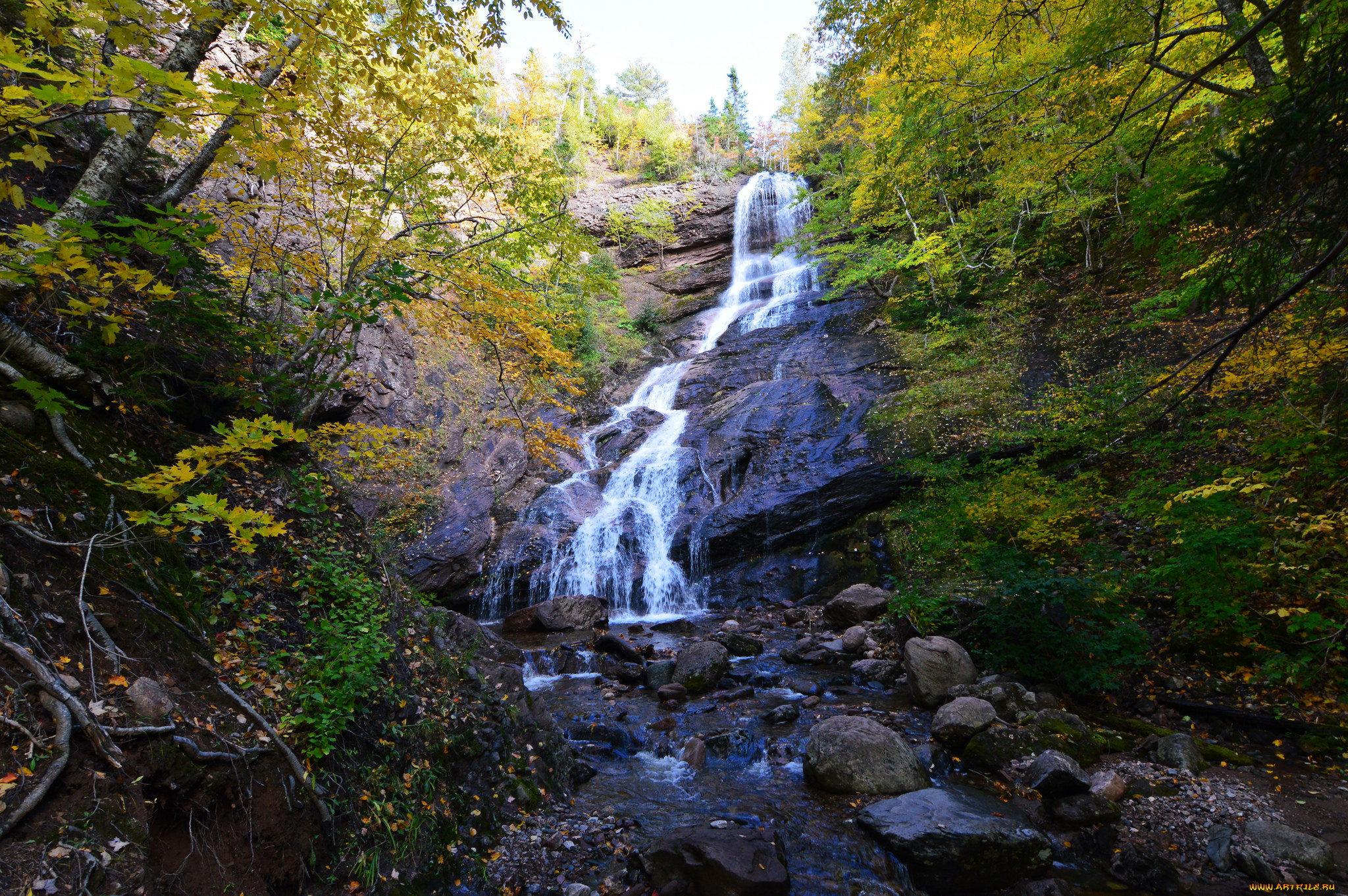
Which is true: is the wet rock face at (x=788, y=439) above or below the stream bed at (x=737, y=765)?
above

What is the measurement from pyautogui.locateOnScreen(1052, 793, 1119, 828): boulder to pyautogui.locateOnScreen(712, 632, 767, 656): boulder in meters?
4.80

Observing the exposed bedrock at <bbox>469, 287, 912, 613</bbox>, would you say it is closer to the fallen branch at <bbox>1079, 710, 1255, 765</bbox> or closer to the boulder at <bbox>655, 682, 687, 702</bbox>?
the boulder at <bbox>655, 682, 687, 702</bbox>

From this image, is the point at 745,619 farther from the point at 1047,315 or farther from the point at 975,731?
the point at 1047,315

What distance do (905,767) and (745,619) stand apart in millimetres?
5939

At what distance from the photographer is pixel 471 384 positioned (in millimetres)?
15922

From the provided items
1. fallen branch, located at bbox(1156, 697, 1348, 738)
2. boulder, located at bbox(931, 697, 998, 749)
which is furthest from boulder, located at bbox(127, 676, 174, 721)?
fallen branch, located at bbox(1156, 697, 1348, 738)

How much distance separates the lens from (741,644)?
352 inches

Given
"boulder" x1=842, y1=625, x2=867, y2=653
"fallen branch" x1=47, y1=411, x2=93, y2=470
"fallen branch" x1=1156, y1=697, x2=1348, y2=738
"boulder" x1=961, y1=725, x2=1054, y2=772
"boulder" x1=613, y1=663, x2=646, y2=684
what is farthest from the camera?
"boulder" x1=842, y1=625, x2=867, y2=653

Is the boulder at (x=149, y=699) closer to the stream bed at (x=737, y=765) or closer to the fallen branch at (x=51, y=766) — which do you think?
the fallen branch at (x=51, y=766)

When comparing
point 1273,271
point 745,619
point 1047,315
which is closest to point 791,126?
point 1047,315

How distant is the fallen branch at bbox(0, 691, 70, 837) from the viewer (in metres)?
1.67

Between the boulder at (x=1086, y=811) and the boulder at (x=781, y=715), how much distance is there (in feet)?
8.88

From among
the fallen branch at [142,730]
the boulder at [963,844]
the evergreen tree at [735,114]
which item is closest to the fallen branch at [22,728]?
the fallen branch at [142,730]

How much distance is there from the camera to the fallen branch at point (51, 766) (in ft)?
5.49
